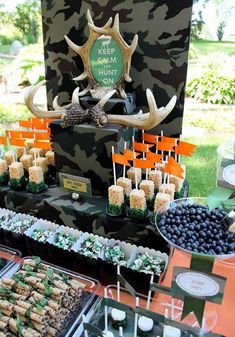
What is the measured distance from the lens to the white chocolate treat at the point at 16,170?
5.49 ft

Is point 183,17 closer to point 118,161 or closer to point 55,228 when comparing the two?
point 118,161

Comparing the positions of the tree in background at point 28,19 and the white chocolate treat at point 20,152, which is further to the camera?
the tree in background at point 28,19

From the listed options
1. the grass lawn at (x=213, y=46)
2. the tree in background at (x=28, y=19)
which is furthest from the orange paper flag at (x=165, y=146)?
the tree in background at (x=28, y=19)

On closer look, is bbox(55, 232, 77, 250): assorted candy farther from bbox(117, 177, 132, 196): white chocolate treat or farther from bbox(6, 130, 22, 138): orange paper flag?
bbox(6, 130, 22, 138): orange paper flag

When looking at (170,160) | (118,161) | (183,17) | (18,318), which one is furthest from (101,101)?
(18,318)

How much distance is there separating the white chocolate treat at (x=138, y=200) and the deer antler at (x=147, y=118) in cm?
31

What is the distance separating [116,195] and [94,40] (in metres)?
0.79

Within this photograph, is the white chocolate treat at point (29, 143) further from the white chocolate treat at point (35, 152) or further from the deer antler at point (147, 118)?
the deer antler at point (147, 118)

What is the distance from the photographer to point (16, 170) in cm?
167

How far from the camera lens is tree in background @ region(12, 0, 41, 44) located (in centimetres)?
604

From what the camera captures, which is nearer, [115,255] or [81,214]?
[115,255]

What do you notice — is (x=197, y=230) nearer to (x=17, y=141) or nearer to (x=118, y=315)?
(x=118, y=315)

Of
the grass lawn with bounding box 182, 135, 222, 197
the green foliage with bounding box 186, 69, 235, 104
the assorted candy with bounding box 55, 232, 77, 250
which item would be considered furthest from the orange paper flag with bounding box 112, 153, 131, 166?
the green foliage with bounding box 186, 69, 235, 104

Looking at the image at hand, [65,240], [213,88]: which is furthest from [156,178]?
[213,88]
